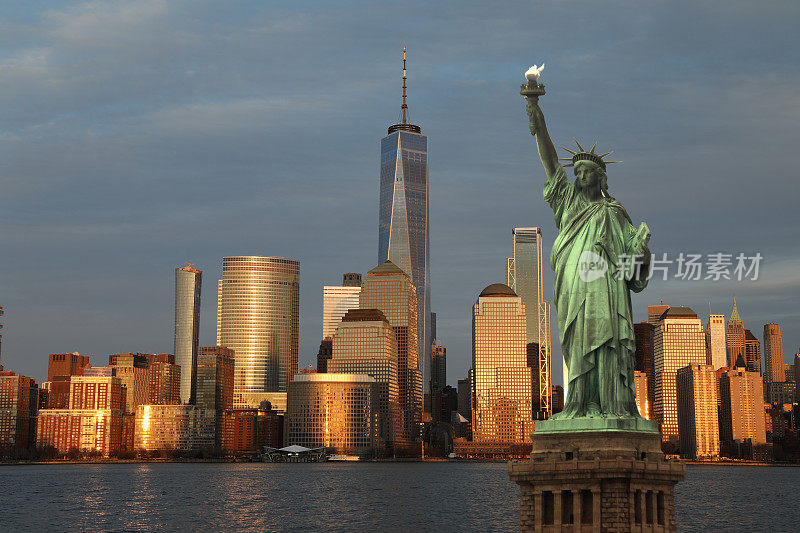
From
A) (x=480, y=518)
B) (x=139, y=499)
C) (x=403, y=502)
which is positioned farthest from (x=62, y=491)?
(x=480, y=518)

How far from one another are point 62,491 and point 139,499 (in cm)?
2487

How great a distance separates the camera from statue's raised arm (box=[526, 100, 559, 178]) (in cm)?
3791

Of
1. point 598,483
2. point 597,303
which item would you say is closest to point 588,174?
point 597,303

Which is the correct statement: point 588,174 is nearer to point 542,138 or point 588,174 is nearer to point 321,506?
point 542,138

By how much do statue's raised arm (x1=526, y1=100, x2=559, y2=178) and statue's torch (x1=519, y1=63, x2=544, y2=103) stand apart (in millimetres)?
134

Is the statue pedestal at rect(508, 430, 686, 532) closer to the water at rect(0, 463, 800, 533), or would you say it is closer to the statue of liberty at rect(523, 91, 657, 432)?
the statue of liberty at rect(523, 91, 657, 432)

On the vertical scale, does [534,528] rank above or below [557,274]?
below

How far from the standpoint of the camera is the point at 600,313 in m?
35.8

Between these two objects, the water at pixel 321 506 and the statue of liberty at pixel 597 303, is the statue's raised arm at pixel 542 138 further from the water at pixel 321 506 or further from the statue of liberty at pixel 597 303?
the water at pixel 321 506

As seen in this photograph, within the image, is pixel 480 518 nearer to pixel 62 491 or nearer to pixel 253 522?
pixel 253 522

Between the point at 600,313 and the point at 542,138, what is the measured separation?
6949 millimetres

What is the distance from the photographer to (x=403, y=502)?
333ft

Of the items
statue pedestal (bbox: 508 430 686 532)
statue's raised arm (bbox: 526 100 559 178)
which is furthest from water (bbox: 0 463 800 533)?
statue's raised arm (bbox: 526 100 559 178)

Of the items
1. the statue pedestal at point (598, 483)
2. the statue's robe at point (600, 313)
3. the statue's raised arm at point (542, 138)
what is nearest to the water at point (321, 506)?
the statue's robe at point (600, 313)
